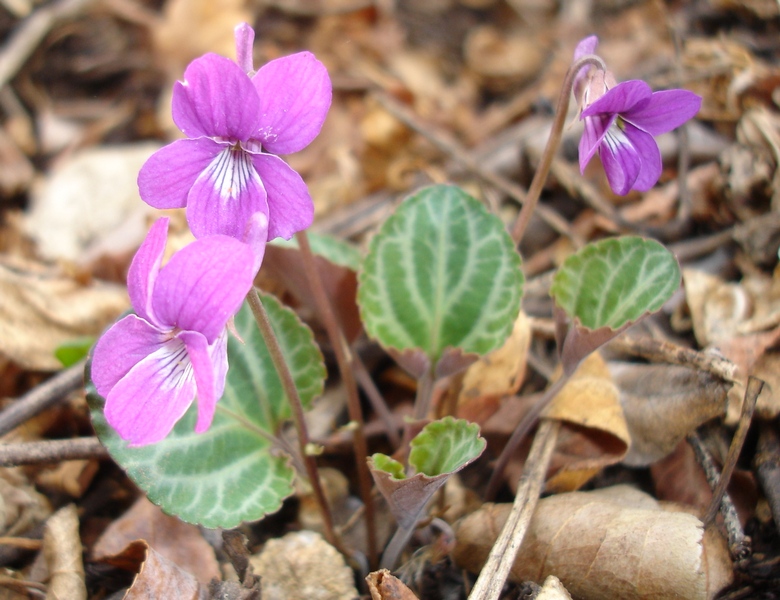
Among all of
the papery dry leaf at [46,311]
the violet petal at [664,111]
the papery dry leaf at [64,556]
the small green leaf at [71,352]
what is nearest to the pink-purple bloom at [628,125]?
the violet petal at [664,111]

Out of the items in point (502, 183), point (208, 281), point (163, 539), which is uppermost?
point (208, 281)

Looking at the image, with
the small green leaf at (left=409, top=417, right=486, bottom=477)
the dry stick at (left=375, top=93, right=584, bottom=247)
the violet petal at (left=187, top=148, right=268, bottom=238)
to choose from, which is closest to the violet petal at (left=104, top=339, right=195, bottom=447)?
the violet petal at (left=187, top=148, right=268, bottom=238)

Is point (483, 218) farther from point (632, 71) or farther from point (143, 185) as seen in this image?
point (632, 71)

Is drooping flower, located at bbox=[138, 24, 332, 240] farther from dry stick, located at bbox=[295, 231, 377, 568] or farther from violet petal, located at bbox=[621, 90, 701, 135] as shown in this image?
violet petal, located at bbox=[621, 90, 701, 135]

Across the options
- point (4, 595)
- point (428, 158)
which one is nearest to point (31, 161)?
point (428, 158)

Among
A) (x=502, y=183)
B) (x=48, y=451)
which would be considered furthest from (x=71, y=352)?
(x=502, y=183)

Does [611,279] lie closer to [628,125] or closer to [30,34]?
[628,125]

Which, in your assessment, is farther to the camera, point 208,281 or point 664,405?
point 664,405
